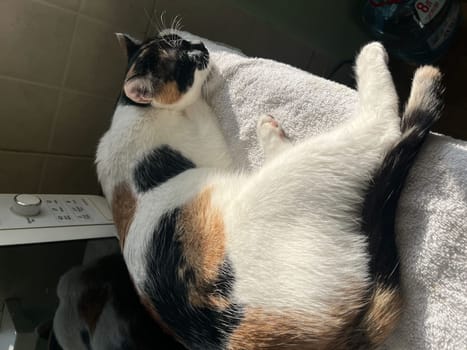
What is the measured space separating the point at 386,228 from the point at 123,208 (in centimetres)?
75

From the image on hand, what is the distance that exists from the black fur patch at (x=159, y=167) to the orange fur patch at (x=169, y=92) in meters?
0.14

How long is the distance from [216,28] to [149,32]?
0.83 ft

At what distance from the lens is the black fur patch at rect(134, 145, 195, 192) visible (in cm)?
119

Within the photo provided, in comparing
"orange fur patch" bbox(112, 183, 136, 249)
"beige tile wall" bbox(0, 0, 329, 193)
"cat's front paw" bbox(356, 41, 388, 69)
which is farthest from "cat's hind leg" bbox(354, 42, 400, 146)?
"beige tile wall" bbox(0, 0, 329, 193)

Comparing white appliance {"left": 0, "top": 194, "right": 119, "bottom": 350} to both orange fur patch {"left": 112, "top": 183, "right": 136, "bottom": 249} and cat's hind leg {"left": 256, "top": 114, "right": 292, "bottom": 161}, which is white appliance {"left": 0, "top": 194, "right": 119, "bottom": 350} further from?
cat's hind leg {"left": 256, "top": 114, "right": 292, "bottom": 161}

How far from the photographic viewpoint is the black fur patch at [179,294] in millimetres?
869

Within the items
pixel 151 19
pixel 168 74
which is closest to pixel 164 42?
pixel 168 74

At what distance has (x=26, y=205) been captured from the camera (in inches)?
49.2

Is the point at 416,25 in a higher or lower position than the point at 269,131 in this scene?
higher

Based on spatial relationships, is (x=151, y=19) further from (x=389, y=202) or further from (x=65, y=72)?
(x=389, y=202)

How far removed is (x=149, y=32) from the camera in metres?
1.60

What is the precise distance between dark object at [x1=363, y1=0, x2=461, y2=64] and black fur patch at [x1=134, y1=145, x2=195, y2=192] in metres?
1.12

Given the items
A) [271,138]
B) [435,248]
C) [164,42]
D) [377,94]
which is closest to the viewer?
[435,248]

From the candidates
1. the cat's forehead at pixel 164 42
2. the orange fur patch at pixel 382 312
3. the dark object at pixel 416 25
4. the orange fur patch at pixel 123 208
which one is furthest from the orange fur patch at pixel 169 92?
the dark object at pixel 416 25
